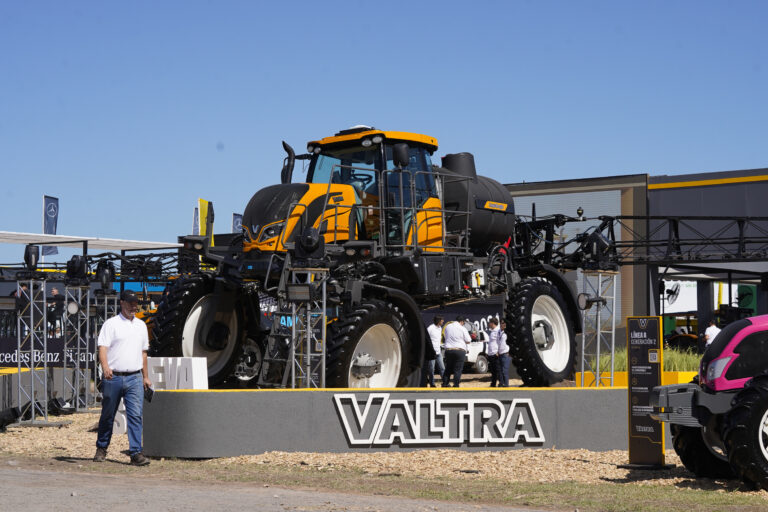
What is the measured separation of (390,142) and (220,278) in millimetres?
2973

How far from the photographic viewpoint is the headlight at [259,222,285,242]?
43.3 ft

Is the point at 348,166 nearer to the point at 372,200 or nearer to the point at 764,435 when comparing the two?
the point at 372,200

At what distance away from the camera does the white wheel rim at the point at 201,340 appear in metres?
13.4

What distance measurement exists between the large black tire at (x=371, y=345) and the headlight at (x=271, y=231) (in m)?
1.57

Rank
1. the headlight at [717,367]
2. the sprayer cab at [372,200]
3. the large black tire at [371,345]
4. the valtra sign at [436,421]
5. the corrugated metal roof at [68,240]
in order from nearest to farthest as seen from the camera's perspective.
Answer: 1. the headlight at [717,367]
2. the valtra sign at [436,421]
3. the large black tire at [371,345]
4. the sprayer cab at [372,200]
5. the corrugated metal roof at [68,240]

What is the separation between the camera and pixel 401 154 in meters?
13.0

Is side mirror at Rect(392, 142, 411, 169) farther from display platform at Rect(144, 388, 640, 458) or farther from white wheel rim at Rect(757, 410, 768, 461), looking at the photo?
white wheel rim at Rect(757, 410, 768, 461)

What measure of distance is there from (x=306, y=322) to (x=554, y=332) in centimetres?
449

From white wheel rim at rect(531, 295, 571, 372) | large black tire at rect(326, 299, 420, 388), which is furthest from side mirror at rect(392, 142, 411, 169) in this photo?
white wheel rim at rect(531, 295, 571, 372)

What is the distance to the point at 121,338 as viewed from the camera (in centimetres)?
1030

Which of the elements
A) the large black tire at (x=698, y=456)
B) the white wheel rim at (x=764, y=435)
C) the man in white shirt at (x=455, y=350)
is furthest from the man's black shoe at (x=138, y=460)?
the man in white shirt at (x=455, y=350)

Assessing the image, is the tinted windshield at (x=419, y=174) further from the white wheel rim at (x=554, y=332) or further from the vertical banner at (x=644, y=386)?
the vertical banner at (x=644, y=386)

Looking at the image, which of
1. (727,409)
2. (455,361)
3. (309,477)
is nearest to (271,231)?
(309,477)

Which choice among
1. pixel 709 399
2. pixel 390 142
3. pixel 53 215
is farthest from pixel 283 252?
pixel 53 215
